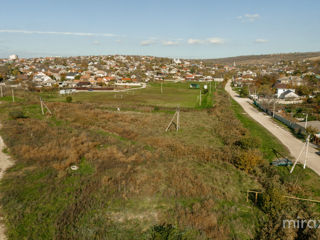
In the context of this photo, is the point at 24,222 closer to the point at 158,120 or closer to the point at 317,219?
the point at 317,219

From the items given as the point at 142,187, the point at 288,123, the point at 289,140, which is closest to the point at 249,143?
the point at 289,140

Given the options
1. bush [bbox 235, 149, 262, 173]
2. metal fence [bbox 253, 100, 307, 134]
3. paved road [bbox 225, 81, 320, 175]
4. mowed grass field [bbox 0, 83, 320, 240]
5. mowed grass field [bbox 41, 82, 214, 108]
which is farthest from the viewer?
mowed grass field [bbox 41, 82, 214, 108]

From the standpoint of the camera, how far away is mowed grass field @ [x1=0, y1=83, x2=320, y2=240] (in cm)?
976

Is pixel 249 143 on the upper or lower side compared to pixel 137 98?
upper

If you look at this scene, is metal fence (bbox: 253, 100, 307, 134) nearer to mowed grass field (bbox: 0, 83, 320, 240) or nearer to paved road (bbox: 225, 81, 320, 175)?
paved road (bbox: 225, 81, 320, 175)

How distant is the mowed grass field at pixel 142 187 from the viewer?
9758mm

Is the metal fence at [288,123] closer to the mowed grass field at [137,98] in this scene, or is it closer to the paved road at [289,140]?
the paved road at [289,140]

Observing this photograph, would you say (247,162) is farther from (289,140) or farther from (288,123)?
(288,123)

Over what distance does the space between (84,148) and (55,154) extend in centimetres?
238

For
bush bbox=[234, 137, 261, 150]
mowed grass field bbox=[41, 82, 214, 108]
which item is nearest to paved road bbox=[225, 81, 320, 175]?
bush bbox=[234, 137, 261, 150]

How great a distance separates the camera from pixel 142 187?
13.0 m

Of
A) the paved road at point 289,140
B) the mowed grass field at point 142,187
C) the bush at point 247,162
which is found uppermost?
the bush at point 247,162

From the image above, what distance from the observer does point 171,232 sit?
9227mm

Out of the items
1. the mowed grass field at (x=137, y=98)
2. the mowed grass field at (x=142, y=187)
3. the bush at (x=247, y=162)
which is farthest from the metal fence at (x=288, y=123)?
the mowed grass field at (x=137, y=98)
